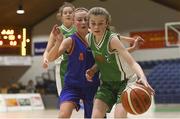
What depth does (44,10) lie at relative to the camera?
2147 centimetres

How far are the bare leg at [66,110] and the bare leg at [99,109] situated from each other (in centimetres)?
27

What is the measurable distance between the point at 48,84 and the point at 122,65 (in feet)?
53.6

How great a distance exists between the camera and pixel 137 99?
420 centimetres

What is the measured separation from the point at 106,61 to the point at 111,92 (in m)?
0.33

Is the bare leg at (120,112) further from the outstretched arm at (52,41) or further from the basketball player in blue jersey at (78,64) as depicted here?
the outstretched arm at (52,41)

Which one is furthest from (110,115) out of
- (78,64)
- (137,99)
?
(137,99)

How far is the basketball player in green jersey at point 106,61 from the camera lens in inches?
176

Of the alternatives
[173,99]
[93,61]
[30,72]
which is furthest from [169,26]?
[93,61]

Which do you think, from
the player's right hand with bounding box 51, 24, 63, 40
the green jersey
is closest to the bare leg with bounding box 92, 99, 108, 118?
the green jersey

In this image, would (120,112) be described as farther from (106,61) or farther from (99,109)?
(106,61)

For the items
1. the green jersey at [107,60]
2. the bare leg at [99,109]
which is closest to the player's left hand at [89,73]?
the green jersey at [107,60]

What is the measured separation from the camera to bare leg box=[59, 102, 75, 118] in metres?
4.58

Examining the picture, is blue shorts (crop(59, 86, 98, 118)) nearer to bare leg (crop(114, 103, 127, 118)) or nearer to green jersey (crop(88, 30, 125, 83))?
green jersey (crop(88, 30, 125, 83))

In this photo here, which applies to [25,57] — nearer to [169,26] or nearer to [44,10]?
[44,10]
